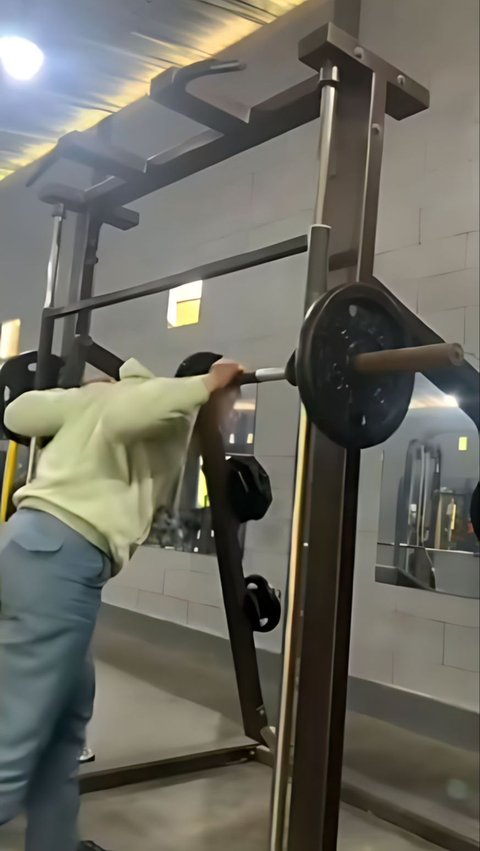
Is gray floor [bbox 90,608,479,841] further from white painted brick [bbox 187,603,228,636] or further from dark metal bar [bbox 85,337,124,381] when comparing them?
dark metal bar [bbox 85,337,124,381]

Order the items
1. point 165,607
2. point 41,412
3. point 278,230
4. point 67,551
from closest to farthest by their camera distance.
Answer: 1. point 67,551
2. point 41,412
3. point 278,230
4. point 165,607

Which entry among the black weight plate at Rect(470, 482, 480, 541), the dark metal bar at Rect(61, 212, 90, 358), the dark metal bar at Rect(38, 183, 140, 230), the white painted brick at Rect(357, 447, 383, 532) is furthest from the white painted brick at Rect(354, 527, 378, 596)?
the dark metal bar at Rect(38, 183, 140, 230)

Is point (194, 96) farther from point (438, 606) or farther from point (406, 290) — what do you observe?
point (438, 606)

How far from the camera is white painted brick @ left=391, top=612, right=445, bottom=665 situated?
2.05 meters

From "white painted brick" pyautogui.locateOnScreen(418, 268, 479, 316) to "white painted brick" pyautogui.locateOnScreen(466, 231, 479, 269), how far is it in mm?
21

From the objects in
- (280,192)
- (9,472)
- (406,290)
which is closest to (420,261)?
(406,290)

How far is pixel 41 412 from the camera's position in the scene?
1.75 m

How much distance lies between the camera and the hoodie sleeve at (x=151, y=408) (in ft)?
5.36

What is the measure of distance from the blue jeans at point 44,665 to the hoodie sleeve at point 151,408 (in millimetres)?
247

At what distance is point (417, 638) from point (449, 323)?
91 cm

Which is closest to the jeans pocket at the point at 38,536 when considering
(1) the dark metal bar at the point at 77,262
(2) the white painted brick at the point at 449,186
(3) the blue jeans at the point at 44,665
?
(3) the blue jeans at the point at 44,665

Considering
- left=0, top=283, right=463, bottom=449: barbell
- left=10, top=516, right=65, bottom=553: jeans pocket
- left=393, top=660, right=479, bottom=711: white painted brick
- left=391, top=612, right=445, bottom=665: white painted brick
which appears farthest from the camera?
left=391, top=612, right=445, bottom=665: white painted brick

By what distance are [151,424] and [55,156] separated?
107cm

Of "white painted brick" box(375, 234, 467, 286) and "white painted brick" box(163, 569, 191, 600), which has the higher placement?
"white painted brick" box(375, 234, 467, 286)
